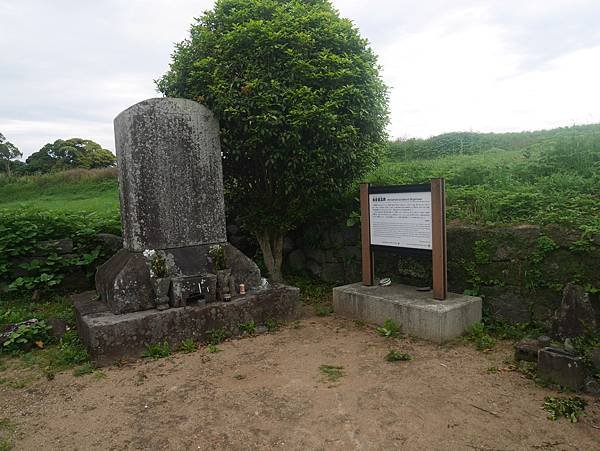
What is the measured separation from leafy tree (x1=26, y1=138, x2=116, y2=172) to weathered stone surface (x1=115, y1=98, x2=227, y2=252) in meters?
25.0

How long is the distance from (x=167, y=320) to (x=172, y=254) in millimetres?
785

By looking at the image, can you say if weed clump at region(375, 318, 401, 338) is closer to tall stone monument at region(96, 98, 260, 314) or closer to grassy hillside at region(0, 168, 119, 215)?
tall stone monument at region(96, 98, 260, 314)

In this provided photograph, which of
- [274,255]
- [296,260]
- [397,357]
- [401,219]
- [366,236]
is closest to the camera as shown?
[397,357]

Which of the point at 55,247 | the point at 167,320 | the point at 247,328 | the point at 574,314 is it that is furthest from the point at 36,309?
the point at 574,314

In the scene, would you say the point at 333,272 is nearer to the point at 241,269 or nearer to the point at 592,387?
the point at 241,269

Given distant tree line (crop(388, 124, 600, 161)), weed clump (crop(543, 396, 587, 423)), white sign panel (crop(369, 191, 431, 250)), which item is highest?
distant tree line (crop(388, 124, 600, 161))

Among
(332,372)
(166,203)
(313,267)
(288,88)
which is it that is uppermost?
(288,88)

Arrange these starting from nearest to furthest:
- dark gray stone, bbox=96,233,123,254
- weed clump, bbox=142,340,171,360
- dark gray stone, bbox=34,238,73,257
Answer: weed clump, bbox=142,340,171,360 → dark gray stone, bbox=34,238,73,257 → dark gray stone, bbox=96,233,123,254

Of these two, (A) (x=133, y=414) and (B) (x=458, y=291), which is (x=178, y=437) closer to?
(A) (x=133, y=414)

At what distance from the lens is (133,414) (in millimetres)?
3066

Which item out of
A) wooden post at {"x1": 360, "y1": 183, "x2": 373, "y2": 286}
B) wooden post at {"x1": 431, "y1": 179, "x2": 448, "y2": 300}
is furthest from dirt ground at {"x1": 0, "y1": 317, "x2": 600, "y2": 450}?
wooden post at {"x1": 360, "y1": 183, "x2": 373, "y2": 286}

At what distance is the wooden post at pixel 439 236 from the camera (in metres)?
4.52

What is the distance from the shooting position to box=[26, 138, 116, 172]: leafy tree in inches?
1071

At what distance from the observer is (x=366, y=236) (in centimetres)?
538
